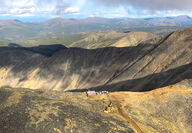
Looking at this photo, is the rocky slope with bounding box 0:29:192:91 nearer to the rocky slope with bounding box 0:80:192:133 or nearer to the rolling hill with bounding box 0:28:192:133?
the rolling hill with bounding box 0:28:192:133

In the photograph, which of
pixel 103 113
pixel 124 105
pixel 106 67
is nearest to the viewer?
pixel 103 113

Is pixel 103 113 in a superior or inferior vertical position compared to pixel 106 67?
superior

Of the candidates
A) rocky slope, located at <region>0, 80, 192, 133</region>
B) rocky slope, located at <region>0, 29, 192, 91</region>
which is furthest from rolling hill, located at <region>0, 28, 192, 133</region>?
rocky slope, located at <region>0, 29, 192, 91</region>

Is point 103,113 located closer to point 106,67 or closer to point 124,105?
point 124,105

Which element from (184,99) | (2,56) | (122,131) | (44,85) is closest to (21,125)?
(122,131)

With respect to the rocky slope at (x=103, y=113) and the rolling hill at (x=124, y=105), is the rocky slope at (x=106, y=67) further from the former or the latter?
the rocky slope at (x=103, y=113)

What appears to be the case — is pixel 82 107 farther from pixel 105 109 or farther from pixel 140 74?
pixel 140 74

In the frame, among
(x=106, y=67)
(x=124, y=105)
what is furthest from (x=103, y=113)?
(x=106, y=67)

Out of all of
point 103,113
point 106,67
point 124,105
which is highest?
point 103,113

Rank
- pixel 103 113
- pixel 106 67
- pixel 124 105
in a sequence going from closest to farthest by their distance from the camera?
pixel 103 113, pixel 124 105, pixel 106 67
